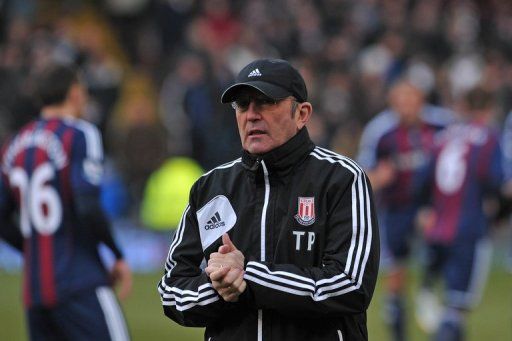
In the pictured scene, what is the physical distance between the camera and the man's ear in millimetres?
4738

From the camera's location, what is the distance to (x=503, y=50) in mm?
22688

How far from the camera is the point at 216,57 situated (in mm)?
19812

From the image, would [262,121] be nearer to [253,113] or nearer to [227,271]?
[253,113]

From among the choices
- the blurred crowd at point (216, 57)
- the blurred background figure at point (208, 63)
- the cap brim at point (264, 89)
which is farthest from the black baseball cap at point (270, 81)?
the blurred crowd at point (216, 57)

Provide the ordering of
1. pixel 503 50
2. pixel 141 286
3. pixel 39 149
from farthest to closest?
pixel 503 50
pixel 141 286
pixel 39 149

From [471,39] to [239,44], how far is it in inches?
193

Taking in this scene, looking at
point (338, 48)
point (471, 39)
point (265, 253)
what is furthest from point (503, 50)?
point (265, 253)

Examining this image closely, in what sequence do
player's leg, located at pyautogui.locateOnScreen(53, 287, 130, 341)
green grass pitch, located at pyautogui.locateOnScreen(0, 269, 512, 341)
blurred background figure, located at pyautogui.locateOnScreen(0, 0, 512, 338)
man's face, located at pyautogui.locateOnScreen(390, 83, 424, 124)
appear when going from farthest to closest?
blurred background figure, located at pyautogui.locateOnScreen(0, 0, 512, 338)
man's face, located at pyautogui.locateOnScreen(390, 83, 424, 124)
green grass pitch, located at pyautogui.locateOnScreen(0, 269, 512, 341)
player's leg, located at pyautogui.locateOnScreen(53, 287, 130, 341)

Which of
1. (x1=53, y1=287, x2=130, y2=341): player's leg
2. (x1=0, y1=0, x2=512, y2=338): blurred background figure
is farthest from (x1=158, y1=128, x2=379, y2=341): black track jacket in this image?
(x1=0, y1=0, x2=512, y2=338): blurred background figure

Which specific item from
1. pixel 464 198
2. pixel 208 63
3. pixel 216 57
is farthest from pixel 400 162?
pixel 216 57

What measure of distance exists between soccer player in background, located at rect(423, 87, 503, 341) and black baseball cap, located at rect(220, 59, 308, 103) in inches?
205

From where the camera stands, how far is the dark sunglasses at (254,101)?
15.2 ft

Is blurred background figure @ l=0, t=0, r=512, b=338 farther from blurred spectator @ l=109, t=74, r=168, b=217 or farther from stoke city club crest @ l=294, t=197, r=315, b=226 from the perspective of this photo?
stoke city club crest @ l=294, t=197, r=315, b=226

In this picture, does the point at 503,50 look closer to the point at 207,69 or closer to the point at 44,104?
the point at 207,69
